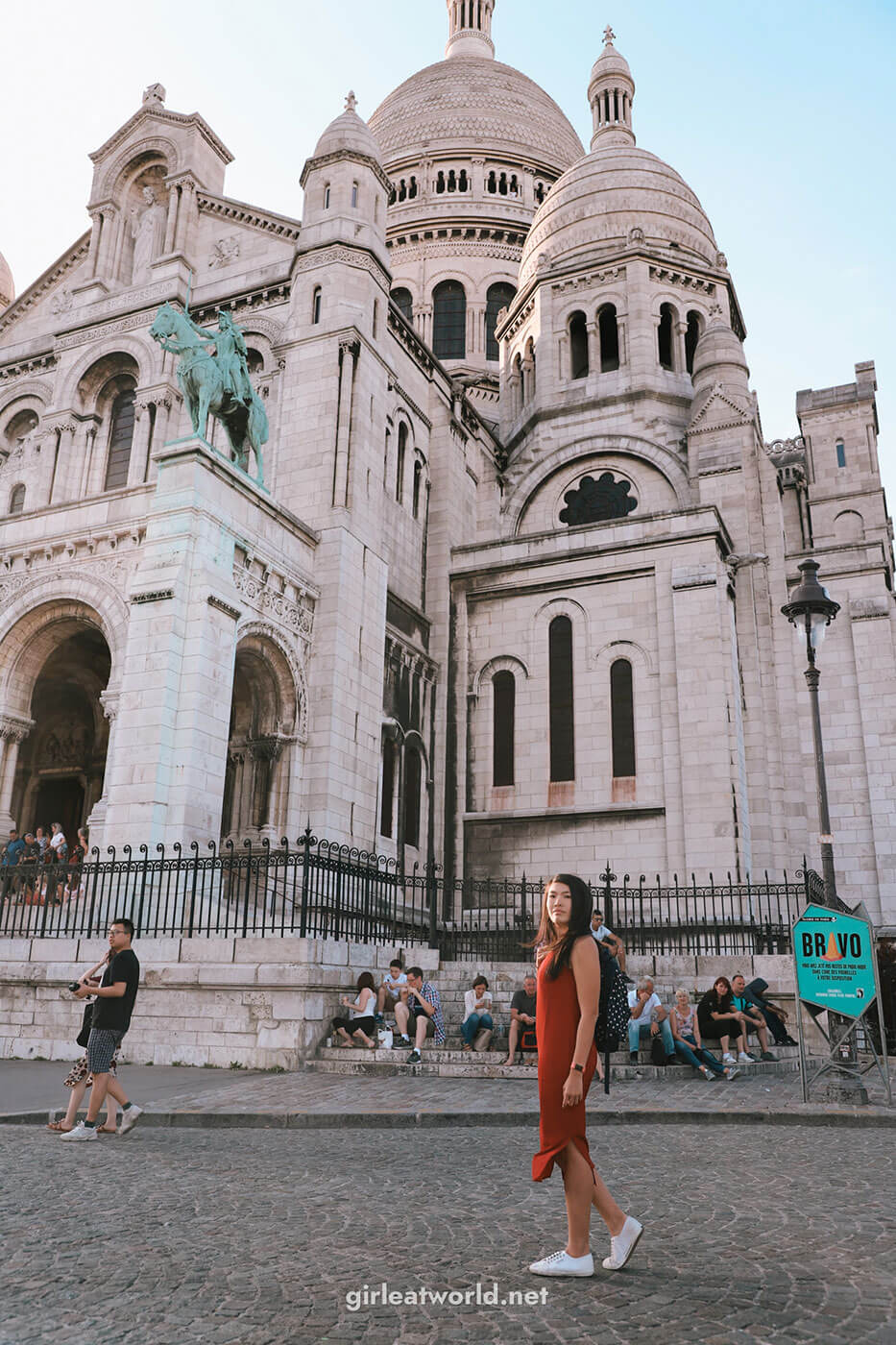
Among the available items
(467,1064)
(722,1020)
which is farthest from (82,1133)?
(722,1020)

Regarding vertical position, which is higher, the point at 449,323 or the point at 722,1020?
the point at 449,323

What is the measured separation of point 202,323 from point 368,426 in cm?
645

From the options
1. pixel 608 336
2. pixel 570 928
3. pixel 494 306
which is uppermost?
pixel 494 306

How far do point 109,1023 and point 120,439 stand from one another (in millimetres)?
21484

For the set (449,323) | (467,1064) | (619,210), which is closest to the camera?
(467,1064)

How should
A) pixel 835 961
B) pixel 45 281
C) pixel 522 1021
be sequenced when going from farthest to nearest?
pixel 45 281 < pixel 522 1021 < pixel 835 961

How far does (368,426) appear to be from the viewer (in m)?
24.1

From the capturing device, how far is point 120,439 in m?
27.0

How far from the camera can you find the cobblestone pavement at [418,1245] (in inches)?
153

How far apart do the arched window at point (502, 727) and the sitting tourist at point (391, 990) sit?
10.9 metres

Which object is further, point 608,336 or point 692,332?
point 608,336

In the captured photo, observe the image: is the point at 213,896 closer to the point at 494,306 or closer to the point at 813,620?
the point at 813,620

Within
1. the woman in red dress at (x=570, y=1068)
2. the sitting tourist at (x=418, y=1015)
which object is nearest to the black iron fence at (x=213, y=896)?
the sitting tourist at (x=418, y=1015)

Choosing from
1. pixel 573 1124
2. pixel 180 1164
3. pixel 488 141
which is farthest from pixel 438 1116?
pixel 488 141
